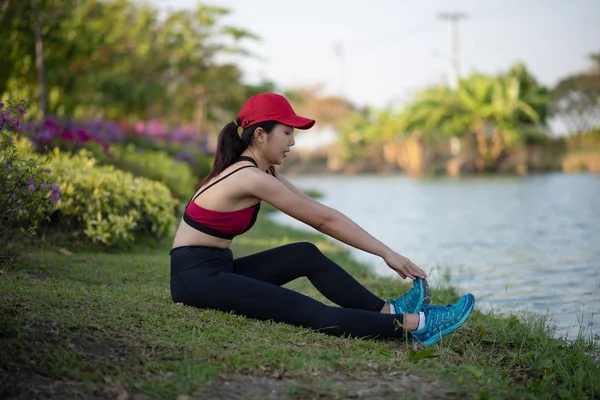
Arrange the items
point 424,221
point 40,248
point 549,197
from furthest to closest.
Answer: point 549,197 < point 424,221 < point 40,248

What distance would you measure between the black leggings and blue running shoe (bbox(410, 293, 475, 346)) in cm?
13

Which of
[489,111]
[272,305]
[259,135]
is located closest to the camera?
[272,305]

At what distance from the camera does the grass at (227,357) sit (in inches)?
117

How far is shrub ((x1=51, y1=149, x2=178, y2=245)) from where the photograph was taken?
682 cm

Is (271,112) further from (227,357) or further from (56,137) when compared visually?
(56,137)

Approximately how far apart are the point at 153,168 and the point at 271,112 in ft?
26.5

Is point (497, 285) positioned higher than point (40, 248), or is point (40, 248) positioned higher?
point (40, 248)

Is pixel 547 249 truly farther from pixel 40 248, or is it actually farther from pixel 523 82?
pixel 523 82

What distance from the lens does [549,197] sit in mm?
18547

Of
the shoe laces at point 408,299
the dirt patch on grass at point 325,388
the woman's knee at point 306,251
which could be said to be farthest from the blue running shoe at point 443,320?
the woman's knee at point 306,251

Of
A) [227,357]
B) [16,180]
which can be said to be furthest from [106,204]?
[227,357]

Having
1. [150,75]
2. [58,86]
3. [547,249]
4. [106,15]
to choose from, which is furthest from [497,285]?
[150,75]

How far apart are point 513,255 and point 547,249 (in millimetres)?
793

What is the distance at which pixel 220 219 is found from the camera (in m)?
4.00
